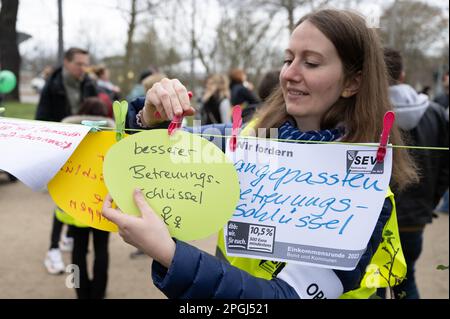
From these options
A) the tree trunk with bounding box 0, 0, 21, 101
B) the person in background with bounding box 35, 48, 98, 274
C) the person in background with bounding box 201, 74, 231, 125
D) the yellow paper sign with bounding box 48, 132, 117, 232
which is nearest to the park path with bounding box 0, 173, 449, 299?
the person in background with bounding box 35, 48, 98, 274

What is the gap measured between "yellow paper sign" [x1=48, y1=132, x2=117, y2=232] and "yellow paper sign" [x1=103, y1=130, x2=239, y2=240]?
14 cm

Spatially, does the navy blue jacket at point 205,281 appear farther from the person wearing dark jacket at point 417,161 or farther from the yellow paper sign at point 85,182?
the person wearing dark jacket at point 417,161

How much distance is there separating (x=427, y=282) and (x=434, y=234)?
1.61 metres

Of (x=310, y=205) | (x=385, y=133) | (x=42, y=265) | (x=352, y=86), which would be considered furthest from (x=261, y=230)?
(x=42, y=265)

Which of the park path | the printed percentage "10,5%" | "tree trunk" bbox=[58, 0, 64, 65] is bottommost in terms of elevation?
the park path

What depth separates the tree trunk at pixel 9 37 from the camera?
343 cm

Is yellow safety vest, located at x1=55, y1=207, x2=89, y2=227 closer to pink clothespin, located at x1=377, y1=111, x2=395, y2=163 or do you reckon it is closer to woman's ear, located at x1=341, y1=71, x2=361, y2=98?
woman's ear, located at x1=341, y1=71, x2=361, y2=98

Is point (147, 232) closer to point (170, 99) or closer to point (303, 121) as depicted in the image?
point (170, 99)

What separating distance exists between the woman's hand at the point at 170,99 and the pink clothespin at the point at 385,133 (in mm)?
462

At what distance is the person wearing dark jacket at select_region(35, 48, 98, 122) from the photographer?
4.25 metres

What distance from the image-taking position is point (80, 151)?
1.19 m

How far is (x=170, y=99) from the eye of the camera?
1117 mm

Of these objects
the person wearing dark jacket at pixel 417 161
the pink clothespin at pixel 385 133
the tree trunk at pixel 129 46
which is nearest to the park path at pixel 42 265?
the person wearing dark jacket at pixel 417 161
